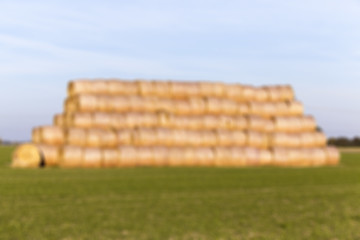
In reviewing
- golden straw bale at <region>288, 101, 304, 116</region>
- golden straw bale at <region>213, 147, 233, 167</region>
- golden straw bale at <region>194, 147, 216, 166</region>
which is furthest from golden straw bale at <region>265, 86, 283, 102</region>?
golden straw bale at <region>194, 147, 216, 166</region>

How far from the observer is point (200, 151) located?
17516 millimetres

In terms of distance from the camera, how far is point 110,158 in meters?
16.1

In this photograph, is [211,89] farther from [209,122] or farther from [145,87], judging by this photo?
[145,87]

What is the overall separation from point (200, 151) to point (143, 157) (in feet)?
7.06

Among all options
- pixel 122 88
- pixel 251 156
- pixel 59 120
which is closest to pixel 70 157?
pixel 59 120

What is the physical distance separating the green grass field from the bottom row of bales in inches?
182

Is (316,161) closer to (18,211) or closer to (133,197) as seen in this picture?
(133,197)

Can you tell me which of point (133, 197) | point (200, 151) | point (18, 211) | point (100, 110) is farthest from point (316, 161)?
point (18, 211)

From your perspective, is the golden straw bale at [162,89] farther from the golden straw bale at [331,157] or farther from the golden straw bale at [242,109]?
the golden straw bale at [331,157]

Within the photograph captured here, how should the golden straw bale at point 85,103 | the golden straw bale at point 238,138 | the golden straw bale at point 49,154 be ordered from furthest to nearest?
the golden straw bale at point 238,138, the golden straw bale at point 85,103, the golden straw bale at point 49,154

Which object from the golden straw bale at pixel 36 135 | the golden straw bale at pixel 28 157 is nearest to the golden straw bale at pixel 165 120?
the golden straw bale at pixel 36 135

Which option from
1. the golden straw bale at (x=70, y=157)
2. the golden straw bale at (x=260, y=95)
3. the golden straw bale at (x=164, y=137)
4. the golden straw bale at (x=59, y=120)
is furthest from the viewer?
the golden straw bale at (x=260, y=95)

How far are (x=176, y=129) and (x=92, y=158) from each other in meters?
3.59

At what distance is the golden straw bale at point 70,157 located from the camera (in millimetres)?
15523
